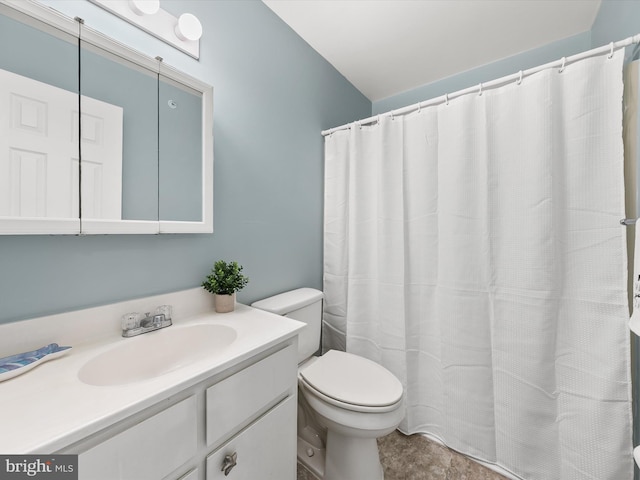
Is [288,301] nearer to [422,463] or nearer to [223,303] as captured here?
[223,303]

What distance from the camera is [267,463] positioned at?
0.90 meters

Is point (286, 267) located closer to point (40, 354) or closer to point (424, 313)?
point (424, 313)

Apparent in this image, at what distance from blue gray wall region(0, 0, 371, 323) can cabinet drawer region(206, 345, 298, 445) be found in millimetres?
507

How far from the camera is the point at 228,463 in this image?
0.77 metres

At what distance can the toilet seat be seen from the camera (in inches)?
42.8

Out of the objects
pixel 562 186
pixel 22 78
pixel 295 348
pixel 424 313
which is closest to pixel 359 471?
pixel 295 348

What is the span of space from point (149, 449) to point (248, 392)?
0.28 meters

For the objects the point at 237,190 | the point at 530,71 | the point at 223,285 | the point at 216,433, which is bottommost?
the point at 216,433

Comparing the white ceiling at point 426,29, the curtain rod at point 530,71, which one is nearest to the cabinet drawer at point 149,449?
the curtain rod at point 530,71

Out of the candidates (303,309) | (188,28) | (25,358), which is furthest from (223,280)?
(188,28)

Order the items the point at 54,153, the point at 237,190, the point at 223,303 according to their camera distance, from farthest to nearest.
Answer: the point at 237,190, the point at 223,303, the point at 54,153

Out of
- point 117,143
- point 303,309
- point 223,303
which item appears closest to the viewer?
point 117,143

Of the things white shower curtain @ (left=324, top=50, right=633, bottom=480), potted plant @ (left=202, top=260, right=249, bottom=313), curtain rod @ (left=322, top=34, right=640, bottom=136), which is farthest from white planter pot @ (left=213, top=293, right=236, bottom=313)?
curtain rod @ (left=322, top=34, right=640, bottom=136)

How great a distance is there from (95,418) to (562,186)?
1.72m
